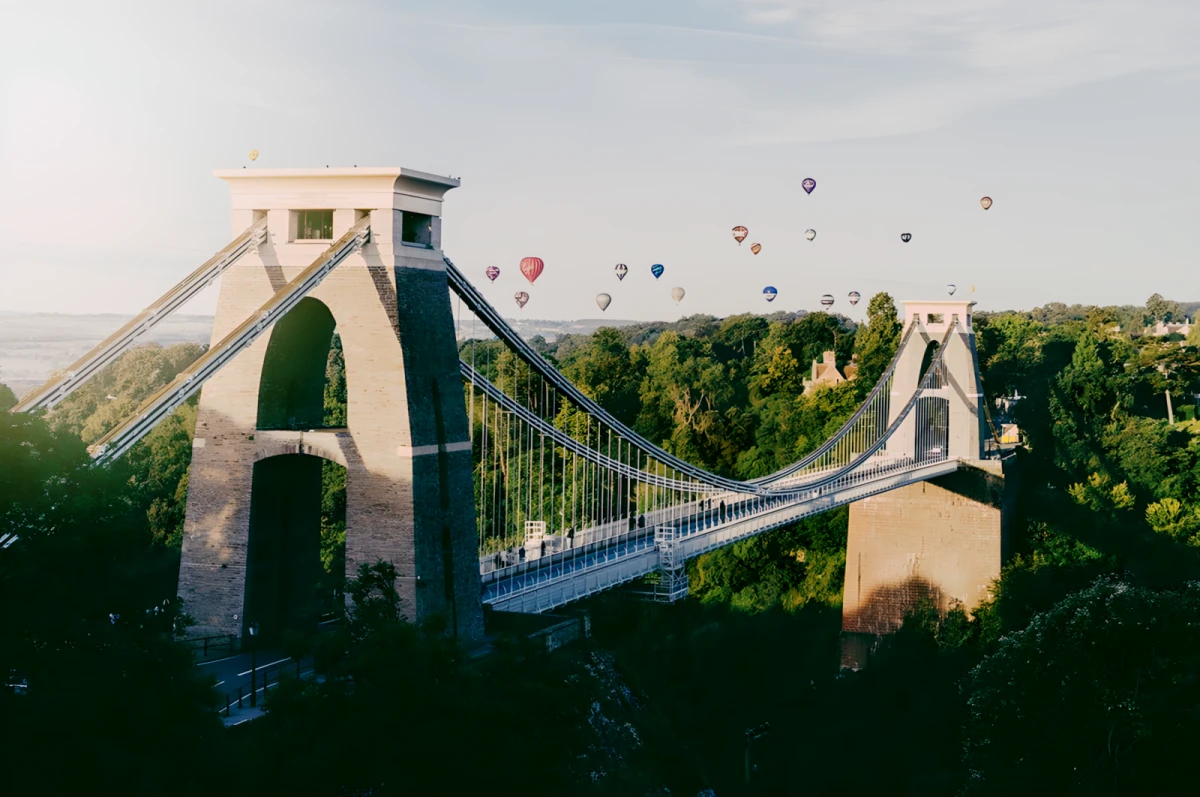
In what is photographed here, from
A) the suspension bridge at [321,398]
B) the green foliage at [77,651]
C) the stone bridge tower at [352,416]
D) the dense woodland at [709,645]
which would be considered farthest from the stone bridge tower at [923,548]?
the green foliage at [77,651]

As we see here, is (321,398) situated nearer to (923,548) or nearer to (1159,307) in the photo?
(923,548)

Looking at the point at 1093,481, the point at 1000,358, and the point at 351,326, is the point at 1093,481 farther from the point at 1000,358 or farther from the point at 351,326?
the point at 351,326

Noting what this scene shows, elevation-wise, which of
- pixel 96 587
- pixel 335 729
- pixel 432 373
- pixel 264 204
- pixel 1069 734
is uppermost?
pixel 264 204

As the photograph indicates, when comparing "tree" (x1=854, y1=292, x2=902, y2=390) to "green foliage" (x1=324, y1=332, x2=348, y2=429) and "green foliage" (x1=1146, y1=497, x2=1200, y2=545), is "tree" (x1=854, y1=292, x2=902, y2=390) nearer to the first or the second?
"green foliage" (x1=1146, y1=497, x2=1200, y2=545)

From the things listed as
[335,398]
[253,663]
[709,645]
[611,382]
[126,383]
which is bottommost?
[709,645]

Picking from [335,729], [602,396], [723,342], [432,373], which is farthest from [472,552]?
[723,342]

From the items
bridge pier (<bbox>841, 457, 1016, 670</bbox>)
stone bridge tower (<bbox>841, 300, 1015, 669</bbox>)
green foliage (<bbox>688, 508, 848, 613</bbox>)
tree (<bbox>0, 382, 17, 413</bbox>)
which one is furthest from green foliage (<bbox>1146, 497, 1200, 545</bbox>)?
tree (<bbox>0, 382, 17, 413</bbox>)

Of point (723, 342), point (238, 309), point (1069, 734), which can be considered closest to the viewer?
point (1069, 734)

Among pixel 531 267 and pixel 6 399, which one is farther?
pixel 531 267

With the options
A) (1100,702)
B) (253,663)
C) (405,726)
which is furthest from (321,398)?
(1100,702)
